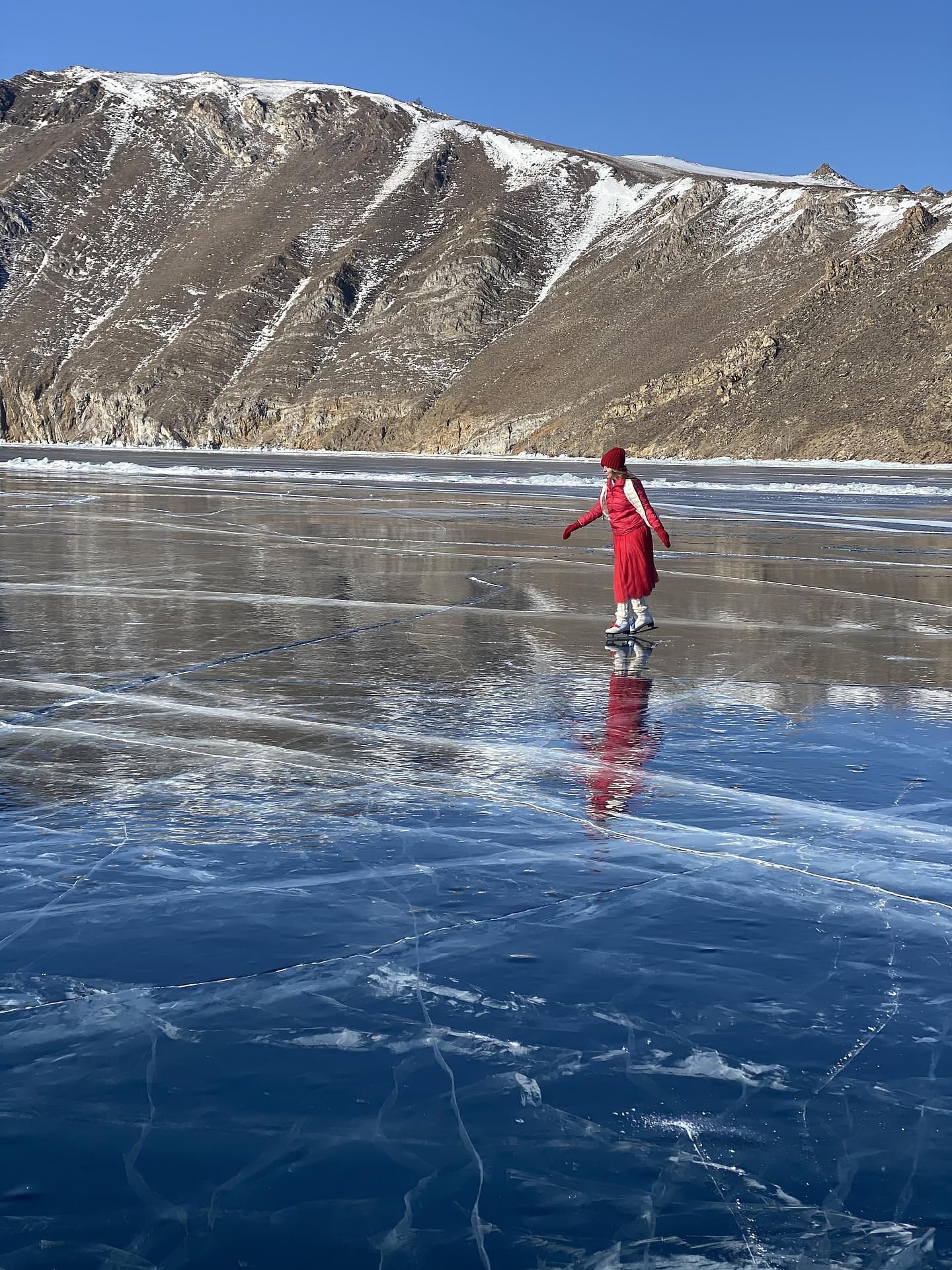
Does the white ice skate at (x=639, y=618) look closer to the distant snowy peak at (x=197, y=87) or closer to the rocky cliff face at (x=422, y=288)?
the rocky cliff face at (x=422, y=288)

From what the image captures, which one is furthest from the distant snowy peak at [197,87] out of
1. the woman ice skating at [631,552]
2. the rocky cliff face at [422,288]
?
the woman ice skating at [631,552]

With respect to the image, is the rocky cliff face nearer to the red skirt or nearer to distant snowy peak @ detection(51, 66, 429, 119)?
distant snowy peak @ detection(51, 66, 429, 119)

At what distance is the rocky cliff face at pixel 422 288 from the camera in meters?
83.7

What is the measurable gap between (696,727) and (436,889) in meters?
3.20

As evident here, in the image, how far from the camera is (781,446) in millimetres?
77750

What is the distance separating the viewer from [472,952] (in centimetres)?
440

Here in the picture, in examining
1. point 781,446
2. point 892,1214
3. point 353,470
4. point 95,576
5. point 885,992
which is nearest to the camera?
point 892,1214

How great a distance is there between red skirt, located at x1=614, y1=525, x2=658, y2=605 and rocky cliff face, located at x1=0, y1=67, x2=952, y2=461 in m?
63.7

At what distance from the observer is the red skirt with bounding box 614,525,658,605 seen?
11.5 meters

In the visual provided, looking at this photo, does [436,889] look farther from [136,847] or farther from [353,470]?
[353,470]

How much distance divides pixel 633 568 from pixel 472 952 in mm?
7372

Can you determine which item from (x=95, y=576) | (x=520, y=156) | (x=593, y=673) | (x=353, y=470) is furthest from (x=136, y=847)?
(x=520, y=156)

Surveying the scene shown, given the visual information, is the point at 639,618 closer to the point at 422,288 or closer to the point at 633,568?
the point at 633,568

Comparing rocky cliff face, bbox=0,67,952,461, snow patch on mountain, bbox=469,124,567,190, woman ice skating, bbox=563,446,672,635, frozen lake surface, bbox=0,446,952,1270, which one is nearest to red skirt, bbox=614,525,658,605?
woman ice skating, bbox=563,446,672,635
